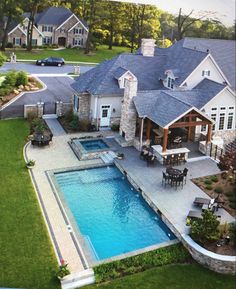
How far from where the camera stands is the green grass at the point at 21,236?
39.4 ft


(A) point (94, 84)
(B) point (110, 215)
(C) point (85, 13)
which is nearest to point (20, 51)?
(C) point (85, 13)

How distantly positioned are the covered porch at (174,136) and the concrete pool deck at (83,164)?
87cm

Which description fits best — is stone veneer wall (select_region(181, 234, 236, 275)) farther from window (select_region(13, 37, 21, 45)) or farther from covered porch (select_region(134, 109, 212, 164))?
window (select_region(13, 37, 21, 45))

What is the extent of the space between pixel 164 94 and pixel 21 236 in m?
14.3

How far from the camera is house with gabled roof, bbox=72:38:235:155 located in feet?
76.7

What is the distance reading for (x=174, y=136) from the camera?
80.5 feet

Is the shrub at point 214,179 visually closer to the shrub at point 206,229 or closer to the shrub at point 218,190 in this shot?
the shrub at point 218,190

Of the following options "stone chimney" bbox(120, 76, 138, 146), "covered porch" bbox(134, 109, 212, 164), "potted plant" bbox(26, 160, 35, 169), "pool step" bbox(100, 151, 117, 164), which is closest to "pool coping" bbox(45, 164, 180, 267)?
"potted plant" bbox(26, 160, 35, 169)

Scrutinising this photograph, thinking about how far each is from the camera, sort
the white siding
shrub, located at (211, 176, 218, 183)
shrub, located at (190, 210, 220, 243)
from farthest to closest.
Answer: the white siding < shrub, located at (211, 176, 218, 183) < shrub, located at (190, 210, 220, 243)

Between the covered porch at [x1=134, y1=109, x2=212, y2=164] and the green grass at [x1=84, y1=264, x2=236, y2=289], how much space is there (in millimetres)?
9368

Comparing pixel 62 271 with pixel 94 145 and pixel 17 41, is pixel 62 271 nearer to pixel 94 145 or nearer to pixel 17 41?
pixel 94 145

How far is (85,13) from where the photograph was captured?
73.6 meters

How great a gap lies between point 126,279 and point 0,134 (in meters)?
16.3

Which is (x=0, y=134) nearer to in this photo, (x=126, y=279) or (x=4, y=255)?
(x=4, y=255)
